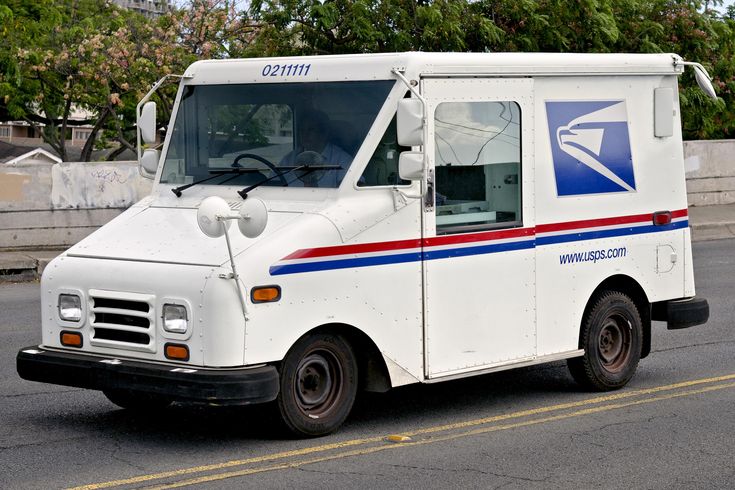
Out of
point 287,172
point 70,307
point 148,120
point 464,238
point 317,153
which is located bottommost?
point 70,307

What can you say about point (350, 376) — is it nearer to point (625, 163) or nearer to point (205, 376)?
point (205, 376)

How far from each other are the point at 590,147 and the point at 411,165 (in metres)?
2.12

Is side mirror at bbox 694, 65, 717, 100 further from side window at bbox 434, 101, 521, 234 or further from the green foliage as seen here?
the green foliage

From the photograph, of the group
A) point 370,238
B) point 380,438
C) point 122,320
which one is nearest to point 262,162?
point 370,238

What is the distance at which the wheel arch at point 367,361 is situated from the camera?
8.02 m

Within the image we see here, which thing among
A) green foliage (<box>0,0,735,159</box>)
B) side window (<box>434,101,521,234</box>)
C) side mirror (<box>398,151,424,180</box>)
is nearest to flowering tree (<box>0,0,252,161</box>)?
green foliage (<box>0,0,735,159</box>)

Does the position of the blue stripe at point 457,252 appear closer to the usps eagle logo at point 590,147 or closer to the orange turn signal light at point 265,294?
the orange turn signal light at point 265,294

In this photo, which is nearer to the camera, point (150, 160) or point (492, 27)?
point (150, 160)

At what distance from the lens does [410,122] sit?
25.5 ft

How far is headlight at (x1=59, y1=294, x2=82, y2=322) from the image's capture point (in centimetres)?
791

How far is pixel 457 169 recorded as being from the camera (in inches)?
335

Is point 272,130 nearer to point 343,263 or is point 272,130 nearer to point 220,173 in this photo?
point 220,173

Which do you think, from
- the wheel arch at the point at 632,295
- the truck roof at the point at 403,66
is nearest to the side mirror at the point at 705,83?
the truck roof at the point at 403,66

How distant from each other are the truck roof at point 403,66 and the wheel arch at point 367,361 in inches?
63.9
